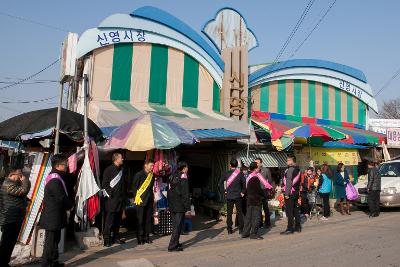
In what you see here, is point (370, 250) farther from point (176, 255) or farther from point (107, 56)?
point (107, 56)

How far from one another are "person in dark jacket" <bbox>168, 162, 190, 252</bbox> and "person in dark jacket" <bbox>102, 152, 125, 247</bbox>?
45.8 inches

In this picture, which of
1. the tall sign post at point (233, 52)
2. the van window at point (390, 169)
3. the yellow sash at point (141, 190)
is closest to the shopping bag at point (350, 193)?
the van window at point (390, 169)

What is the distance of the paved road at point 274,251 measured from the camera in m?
6.51

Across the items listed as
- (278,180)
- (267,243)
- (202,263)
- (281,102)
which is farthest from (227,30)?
(202,263)

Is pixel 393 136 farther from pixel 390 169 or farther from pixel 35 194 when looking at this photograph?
pixel 35 194

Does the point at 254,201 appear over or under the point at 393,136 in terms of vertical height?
under

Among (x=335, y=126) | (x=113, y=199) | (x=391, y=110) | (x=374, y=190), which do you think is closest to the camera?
(x=113, y=199)

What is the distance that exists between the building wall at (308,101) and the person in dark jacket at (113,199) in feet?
29.2

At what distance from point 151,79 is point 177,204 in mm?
6725

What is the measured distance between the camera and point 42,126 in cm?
759

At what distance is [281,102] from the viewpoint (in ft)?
54.7

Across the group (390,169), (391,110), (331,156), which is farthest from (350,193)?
(391,110)

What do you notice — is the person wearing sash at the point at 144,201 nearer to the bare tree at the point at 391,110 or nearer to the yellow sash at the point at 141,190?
the yellow sash at the point at 141,190

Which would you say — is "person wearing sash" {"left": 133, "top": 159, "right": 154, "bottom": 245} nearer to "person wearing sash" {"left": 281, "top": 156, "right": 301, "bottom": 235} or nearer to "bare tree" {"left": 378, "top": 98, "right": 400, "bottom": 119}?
"person wearing sash" {"left": 281, "top": 156, "right": 301, "bottom": 235}
